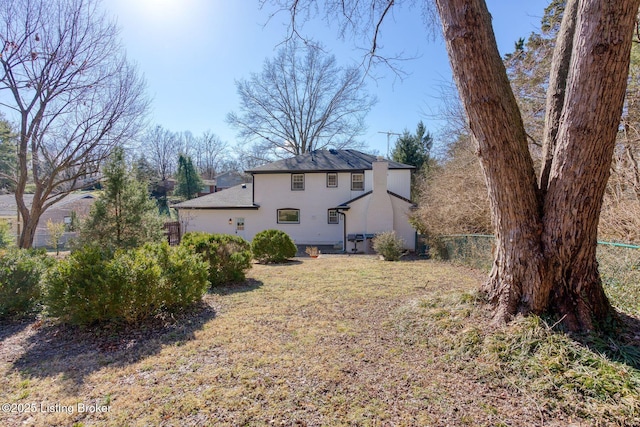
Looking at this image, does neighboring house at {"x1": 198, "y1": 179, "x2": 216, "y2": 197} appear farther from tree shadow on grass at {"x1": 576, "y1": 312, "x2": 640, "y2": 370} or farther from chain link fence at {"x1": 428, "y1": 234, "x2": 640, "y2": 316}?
tree shadow on grass at {"x1": 576, "y1": 312, "x2": 640, "y2": 370}

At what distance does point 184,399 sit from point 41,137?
12.0 meters

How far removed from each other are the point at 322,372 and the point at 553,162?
10.0 feet

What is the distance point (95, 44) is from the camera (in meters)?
9.97

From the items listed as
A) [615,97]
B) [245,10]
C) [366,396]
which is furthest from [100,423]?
[245,10]

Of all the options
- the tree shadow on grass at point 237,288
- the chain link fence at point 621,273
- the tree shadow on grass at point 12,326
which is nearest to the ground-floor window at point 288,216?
the tree shadow on grass at point 237,288

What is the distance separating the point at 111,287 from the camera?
13.0 feet

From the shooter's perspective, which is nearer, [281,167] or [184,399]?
[184,399]

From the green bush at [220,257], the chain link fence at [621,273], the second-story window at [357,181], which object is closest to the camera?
the chain link fence at [621,273]

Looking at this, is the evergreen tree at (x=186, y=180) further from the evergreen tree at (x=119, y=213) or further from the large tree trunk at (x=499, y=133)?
the large tree trunk at (x=499, y=133)

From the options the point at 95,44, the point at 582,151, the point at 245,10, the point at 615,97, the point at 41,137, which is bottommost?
the point at 582,151

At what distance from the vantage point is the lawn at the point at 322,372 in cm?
228

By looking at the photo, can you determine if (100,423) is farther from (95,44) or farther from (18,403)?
(95,44)

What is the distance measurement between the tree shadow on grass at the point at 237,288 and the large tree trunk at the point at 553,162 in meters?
4.69

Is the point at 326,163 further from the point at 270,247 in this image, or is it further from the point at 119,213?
the point at 119,213
